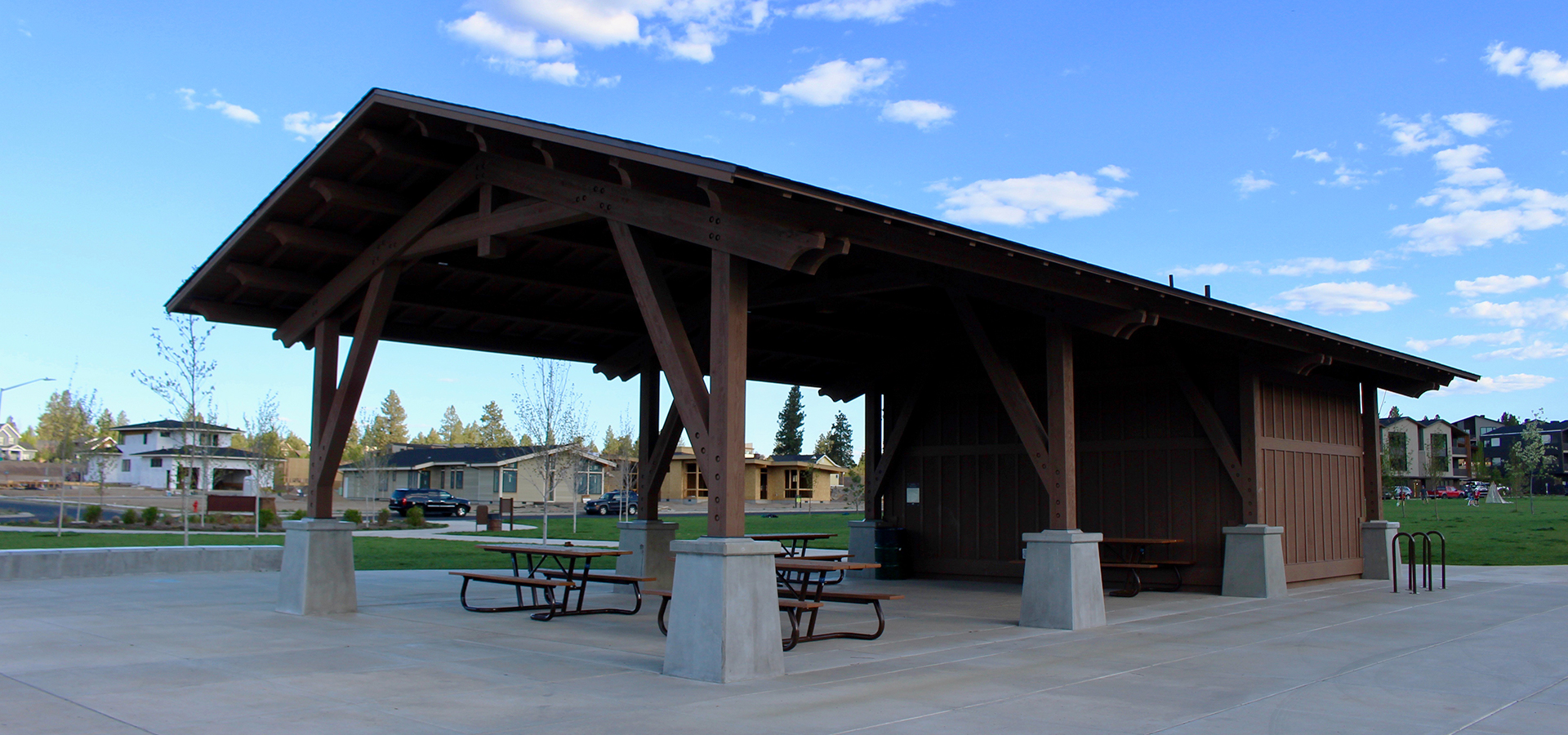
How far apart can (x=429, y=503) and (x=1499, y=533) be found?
130 feet

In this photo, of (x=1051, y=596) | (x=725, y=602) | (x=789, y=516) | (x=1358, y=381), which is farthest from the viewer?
(x=789, y=516)

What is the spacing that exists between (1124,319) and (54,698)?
9516 mm

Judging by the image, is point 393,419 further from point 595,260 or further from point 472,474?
point 595,260

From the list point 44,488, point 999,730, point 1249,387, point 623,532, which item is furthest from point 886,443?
point 44,488

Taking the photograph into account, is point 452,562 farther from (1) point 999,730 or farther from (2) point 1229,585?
(1) point 999,730

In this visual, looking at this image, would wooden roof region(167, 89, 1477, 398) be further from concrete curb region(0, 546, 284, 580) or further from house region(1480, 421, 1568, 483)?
house region(1480, 421, 1568, 483)

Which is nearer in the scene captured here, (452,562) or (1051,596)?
(1051,596)

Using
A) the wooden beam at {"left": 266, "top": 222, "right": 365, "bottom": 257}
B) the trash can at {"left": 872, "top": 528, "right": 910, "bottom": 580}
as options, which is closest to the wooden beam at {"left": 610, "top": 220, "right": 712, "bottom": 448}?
the wooden beam at {"left": 266, "top": 222, "right": 365, "bottom": 257}

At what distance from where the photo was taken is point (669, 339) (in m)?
8.19

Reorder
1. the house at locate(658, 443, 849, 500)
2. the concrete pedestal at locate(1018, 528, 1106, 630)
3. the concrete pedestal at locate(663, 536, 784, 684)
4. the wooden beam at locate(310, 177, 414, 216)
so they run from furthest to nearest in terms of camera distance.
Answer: the house at locate(658, 443, 849, 500) → the wooden beam at locate(310, 177, 414, 216) → the concrete pedestal at locate(1018, 528, 1106, 630) → the concrete pedestal at locate(663, 536, 784, 684)

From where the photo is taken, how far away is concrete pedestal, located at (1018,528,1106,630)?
1032cm

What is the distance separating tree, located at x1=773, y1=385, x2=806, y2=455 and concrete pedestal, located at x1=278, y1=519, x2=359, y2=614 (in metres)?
80.3

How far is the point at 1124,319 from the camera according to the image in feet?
36.6

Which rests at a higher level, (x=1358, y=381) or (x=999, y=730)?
(x=1358, y=381)
